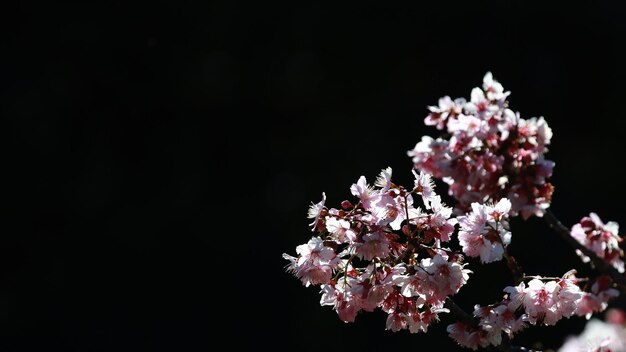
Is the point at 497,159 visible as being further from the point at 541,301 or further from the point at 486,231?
the point at 541,301

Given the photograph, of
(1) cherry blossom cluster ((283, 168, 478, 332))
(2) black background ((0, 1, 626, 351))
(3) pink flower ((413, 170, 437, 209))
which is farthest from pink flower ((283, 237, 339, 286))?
(2) black background ((0, 1, 626, 351))

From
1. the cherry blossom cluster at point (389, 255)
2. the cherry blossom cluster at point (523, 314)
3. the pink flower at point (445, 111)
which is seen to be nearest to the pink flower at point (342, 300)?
the cherry blossom cluster at point (389, 255)

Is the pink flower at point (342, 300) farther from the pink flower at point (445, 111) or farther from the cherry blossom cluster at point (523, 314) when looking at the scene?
the pink flower at point (445, 111)

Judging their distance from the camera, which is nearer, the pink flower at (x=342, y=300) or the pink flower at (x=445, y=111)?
the pink flower at (x=445, y=111)

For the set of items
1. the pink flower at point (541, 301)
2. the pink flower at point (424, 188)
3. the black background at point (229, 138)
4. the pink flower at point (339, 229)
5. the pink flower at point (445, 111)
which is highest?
the black background at point (229, 138)

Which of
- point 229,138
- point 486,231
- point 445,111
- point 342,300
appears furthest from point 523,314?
point 229,138

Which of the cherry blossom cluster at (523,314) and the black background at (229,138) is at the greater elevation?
the black background at (229,138)

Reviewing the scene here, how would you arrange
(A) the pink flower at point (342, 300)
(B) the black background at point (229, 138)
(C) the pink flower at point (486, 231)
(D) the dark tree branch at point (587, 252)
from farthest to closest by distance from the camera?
(B) the black background at point (229, 138), (A) the pink flower at point (342, 300), (C) the pink flower at point (486, 231), (D) the dark tree branch at point (587, 252)
